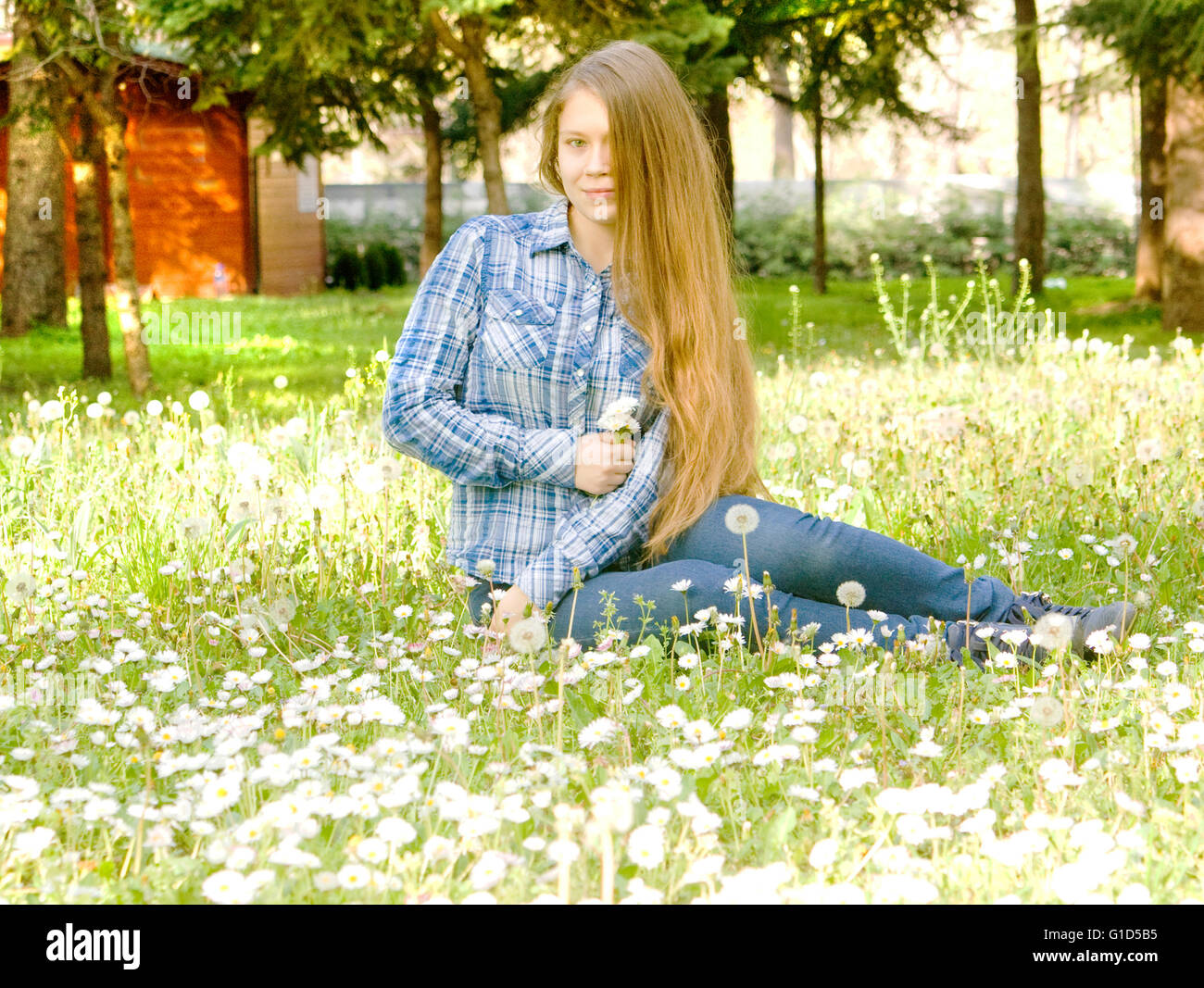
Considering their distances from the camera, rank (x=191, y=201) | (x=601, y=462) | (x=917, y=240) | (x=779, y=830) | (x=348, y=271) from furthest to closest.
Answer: (x=917, y=240), (x=348, y=271), (x=191, y=201), (x=601, y=462), (x=779, y=830)

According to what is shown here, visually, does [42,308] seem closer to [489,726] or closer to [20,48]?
[20,48]

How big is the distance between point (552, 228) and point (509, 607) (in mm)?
977

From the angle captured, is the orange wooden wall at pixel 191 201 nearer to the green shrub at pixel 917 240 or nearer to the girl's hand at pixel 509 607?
the green shrub at pixel 917 240

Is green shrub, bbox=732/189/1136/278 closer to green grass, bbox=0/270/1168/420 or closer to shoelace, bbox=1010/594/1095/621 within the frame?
green grass, bbox=0/270/1168/420

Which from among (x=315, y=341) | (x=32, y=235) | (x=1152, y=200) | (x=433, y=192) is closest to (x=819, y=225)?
(x=433, y=192)

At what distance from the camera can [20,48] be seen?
27.6 feet

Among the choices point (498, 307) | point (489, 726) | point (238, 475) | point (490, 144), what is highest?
point (490, 144)

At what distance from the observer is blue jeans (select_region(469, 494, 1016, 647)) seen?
9.40ft

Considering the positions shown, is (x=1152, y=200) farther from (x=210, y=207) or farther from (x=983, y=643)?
(x=210, y=207)

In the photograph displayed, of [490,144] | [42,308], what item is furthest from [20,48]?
[42,308]

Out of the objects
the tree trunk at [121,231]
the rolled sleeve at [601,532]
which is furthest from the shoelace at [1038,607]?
the tree trunk at [121,231]

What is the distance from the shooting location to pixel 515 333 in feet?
10.2

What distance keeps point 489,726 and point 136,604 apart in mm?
1253

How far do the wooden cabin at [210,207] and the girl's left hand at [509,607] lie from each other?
1828cm
